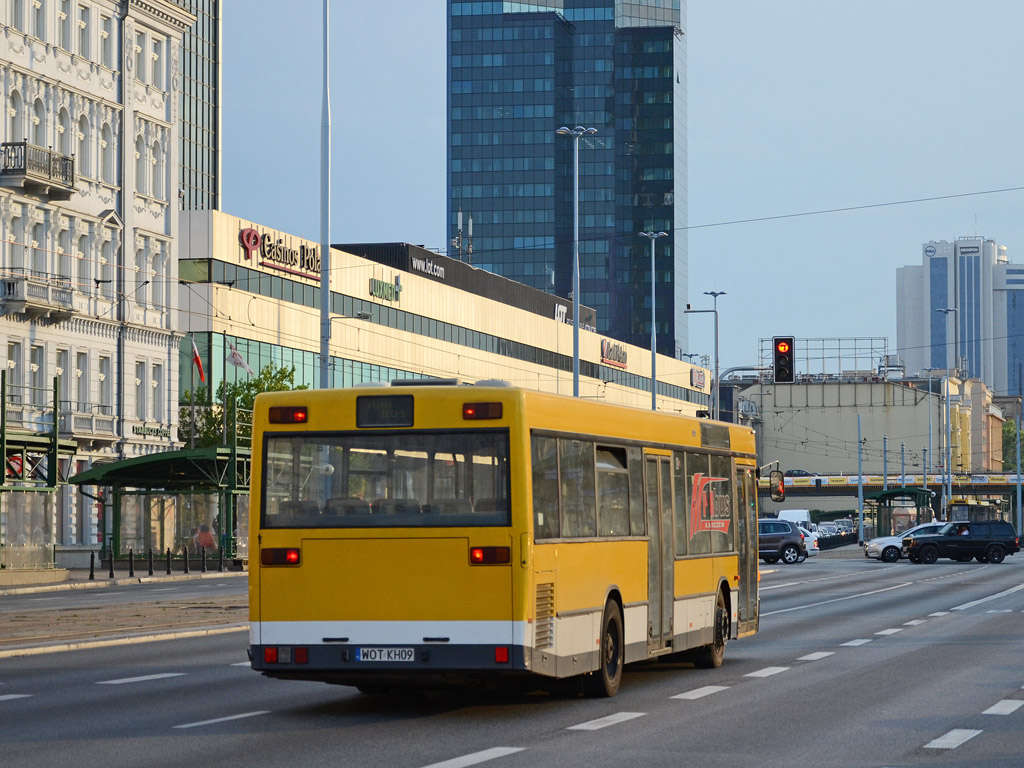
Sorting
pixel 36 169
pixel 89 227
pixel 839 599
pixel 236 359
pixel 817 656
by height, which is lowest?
pixel 839 599

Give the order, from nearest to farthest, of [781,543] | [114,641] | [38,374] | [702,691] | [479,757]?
[479,757] < [702,691] < [114,641] < [38,374] < [781,543]

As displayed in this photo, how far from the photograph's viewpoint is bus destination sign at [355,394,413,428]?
1383 centimetres

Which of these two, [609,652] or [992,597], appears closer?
[609,652]

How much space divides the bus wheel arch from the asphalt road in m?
0.17

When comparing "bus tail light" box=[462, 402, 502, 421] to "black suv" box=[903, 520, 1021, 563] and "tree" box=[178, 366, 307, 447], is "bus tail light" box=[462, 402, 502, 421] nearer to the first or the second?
"tree" box=[178, 366, 307, 447]

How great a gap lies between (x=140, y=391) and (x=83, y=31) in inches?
514

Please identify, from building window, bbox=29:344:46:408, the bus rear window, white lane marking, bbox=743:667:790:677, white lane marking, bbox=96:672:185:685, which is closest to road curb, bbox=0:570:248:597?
building window, bbox=29:344:46:408

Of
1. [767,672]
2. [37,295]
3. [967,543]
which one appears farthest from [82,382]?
[767,672]

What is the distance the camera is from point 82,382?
195 ft

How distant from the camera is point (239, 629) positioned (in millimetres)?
25094

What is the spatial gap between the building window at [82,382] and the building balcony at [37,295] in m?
1.97

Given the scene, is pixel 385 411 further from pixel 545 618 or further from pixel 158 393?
pixel 158 393

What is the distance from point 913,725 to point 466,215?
170 meters

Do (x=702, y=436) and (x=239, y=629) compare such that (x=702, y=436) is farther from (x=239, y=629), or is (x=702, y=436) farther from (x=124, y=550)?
(x=124, y=550)
